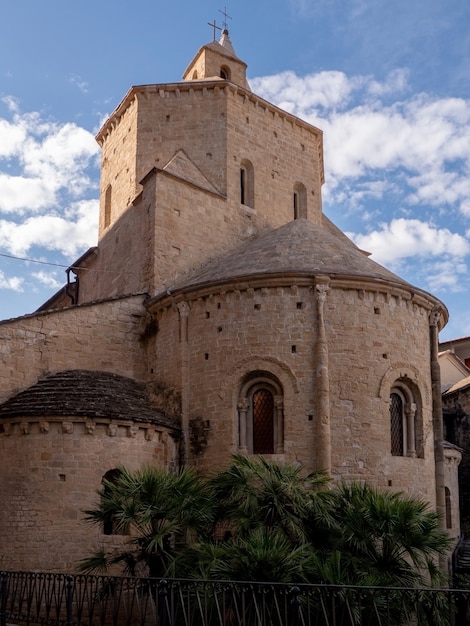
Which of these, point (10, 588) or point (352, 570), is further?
point (10, 588)

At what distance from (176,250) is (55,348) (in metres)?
5.04

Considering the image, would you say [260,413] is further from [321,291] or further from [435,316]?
[435,316]

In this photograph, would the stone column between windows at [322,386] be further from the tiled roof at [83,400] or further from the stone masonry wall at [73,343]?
the stone masonry wall at [73,343]

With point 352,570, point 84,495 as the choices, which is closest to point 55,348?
point 84,495

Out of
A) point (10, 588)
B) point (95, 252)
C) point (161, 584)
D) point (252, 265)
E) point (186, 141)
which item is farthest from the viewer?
point (95, 252)

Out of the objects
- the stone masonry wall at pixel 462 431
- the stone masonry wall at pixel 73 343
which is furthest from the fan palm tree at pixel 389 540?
the stone masonry wall at pixel 462 431

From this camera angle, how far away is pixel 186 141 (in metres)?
24.5

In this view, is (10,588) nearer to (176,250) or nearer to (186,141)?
(176,250)

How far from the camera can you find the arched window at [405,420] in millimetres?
18172

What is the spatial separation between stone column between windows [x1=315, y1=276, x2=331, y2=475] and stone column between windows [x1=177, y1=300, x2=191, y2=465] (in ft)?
11.3

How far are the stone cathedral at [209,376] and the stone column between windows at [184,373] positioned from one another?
0.04 metres

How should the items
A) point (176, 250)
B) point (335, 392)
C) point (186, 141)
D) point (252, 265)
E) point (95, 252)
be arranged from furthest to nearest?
point (95, 252)
point (186, 141)
point (176, 250)
point (252, 265)
point (335, 392)

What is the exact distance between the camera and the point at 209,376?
18219 mm

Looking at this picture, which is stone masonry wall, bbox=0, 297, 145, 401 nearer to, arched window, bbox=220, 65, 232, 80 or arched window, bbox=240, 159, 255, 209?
arched window, bbox=240, 159, 255, 209
